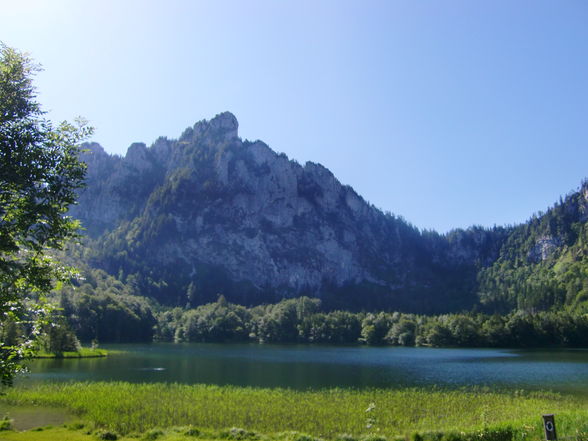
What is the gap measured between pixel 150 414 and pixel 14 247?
78.1ft

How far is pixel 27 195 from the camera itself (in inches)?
824

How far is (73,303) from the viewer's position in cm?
17038

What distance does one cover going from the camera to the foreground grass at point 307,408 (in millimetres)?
34688

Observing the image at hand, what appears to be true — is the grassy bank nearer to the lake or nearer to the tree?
the lake

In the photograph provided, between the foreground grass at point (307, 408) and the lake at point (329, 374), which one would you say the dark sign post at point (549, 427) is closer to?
the foreground grass at point (307, 408)

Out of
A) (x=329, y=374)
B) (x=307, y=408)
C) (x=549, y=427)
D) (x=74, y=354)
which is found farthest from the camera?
(x=74, y=354)

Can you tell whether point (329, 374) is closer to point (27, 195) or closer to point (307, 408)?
point (307, 408)

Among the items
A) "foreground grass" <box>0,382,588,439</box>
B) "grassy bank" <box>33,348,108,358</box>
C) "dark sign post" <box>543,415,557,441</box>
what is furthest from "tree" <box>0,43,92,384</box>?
"grassy bank" <box>33,348,108,358</box>

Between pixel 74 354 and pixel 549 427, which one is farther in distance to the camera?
pixel 74 354

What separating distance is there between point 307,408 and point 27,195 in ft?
104

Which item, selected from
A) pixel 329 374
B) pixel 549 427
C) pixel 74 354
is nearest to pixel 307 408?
pixel 549 427

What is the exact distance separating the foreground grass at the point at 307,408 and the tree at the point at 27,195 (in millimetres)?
16754

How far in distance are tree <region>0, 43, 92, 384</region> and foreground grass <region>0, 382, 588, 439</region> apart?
16754mm

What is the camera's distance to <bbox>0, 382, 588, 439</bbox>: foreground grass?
114 feet
